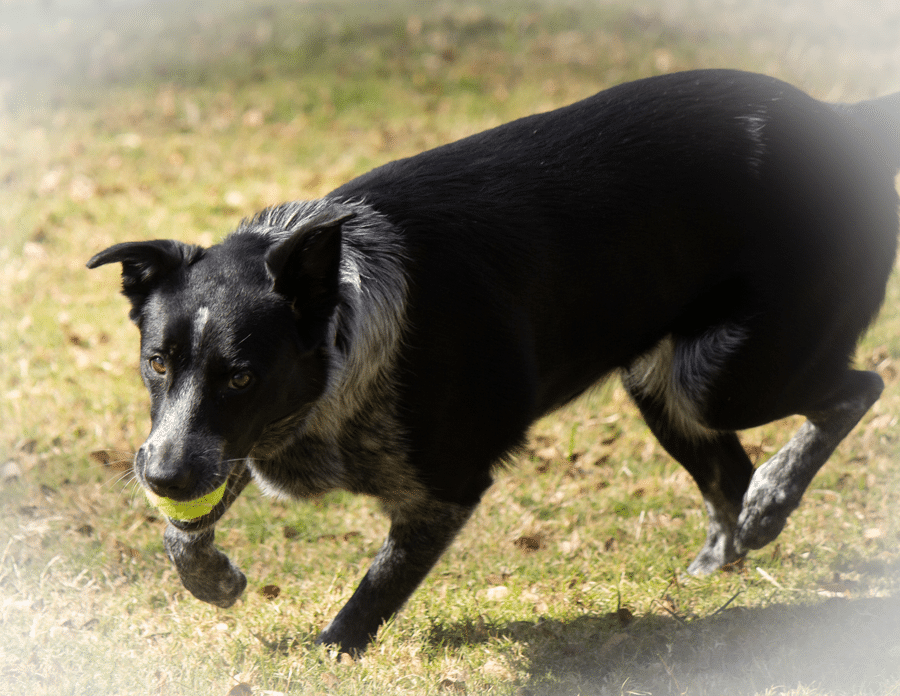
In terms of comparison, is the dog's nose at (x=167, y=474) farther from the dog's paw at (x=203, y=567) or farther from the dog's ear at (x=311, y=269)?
the dog's paw at (x=203, y=567)

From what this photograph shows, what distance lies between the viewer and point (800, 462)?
4.05 m

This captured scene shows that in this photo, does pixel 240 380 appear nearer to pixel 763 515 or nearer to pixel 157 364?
pixel 157 364

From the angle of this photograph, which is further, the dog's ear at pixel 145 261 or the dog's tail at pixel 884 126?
the dog's tail at pixel 884 126

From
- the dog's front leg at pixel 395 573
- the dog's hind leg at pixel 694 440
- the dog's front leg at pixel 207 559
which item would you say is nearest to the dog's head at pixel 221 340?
the dog's front leg at pixel 207 559

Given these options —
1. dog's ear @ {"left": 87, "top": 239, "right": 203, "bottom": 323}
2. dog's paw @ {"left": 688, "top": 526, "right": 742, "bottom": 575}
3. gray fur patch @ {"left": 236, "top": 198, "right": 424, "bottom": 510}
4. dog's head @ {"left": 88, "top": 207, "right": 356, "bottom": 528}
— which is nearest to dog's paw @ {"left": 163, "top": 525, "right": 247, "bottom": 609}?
gray fur patch @ {"left": 236, "top": 198, "right": 424, "bottom": 510}

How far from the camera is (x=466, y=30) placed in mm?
11430

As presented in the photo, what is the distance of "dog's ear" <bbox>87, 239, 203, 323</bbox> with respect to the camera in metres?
3.04

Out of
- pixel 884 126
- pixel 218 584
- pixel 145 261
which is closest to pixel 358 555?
pixel 218 584

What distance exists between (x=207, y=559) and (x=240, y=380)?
3.65 feet

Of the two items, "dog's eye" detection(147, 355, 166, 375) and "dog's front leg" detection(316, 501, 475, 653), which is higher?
"dog's eye" detection(147, 355, 166, 375)

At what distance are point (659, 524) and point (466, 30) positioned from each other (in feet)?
27.1

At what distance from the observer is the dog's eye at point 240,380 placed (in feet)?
9.75

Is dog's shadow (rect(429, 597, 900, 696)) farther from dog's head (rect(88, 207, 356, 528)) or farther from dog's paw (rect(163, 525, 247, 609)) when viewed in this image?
dog's head (rect(88, 207, 356, 528))

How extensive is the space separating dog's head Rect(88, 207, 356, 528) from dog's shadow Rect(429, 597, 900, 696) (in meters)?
1.45
